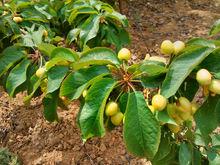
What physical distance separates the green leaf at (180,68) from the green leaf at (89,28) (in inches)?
32.8

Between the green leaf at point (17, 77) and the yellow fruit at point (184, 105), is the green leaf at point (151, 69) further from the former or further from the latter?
the green leaf at point (17, 77)

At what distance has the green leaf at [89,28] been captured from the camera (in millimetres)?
1714

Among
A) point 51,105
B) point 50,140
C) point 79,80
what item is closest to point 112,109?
point 79,80

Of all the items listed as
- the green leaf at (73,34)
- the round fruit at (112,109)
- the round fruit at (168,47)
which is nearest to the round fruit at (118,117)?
the round fruit at (112,109)

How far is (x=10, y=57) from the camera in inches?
61.8

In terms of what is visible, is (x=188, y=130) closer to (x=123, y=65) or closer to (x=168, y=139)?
(x=168, y=139)

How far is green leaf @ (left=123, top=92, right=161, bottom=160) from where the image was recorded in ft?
3.21

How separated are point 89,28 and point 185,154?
2.53 ft

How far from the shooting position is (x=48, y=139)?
2.57 m

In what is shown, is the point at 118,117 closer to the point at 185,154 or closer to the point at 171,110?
the point at 171,110

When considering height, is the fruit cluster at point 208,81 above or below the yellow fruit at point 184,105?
above

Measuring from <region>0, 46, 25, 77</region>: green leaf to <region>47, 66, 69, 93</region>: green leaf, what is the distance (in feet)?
1.34

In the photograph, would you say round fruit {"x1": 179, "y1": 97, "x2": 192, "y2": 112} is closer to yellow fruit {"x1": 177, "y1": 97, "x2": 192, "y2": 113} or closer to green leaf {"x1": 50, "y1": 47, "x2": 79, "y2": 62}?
yellow fruit {"x1": 177, "y1": 97, "x2": 192, "y2": 113}

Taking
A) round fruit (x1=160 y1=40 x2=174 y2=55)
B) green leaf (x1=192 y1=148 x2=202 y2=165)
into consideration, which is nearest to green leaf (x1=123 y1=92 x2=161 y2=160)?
round fruit (x1=160 y1=40 x2=174 y2=55)
